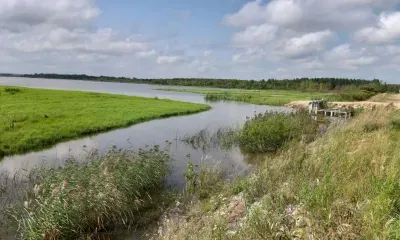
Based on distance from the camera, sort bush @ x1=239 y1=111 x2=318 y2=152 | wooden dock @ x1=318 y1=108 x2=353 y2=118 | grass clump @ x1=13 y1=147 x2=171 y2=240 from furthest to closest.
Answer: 1. wooden dock @ x1=318 y1=108 x2=353 y2=118
2. bush @ x1=239 y1=111 x2=318 y2=152
3. grass clump @ x1=13 y1=147 x2=171 y2=240

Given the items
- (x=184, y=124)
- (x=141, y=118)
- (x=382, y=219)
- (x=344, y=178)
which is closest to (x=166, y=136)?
(x=184, y=124)

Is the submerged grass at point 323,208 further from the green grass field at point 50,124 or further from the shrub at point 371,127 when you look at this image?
the green grass field at point 50,124

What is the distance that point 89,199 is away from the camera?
332 inches

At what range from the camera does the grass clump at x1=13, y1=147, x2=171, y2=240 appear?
7.62 meters

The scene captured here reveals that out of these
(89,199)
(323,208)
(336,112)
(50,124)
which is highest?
(323,208)

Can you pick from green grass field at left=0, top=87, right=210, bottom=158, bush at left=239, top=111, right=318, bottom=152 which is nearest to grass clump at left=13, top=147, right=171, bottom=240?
bush at left=239, top=111, right=318, bottom=152

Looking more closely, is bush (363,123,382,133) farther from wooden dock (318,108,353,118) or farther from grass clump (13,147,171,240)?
wooden dock (318,108,353,118)

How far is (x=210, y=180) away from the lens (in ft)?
39.1

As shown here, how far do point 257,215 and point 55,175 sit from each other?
6.60m

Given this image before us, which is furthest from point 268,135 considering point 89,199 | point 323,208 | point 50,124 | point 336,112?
point 336,112

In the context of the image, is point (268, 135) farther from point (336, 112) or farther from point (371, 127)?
point (336, 112)

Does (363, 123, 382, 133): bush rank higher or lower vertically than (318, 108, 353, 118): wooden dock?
higher

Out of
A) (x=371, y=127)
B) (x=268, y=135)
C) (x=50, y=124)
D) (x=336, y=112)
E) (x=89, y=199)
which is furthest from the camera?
(x=336, y=112)

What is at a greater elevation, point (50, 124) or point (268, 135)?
point (268, 135)
